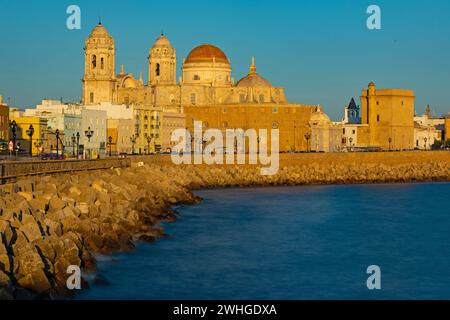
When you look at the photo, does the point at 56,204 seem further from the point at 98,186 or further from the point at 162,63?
the point at 162,63

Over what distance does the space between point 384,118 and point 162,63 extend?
98.2 ft

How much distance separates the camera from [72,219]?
1043 inches

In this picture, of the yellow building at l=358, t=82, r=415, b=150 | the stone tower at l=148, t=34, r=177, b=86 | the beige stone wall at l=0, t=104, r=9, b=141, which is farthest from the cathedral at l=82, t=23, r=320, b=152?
the beige stone wall at l=0, t=104, r=9, b=141

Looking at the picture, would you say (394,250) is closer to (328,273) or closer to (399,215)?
(328,273)

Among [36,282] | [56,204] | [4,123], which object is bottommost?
[36,282]

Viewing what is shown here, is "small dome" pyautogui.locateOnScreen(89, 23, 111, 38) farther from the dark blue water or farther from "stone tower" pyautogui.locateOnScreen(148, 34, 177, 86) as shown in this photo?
the dark blue water

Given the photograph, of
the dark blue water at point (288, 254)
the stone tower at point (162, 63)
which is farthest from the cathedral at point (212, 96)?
the dark blue water at point (288, 254)

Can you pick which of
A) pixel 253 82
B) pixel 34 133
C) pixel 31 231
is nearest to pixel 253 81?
pixel 253 82

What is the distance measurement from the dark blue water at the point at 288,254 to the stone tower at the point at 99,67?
115 ft

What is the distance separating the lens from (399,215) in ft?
146
